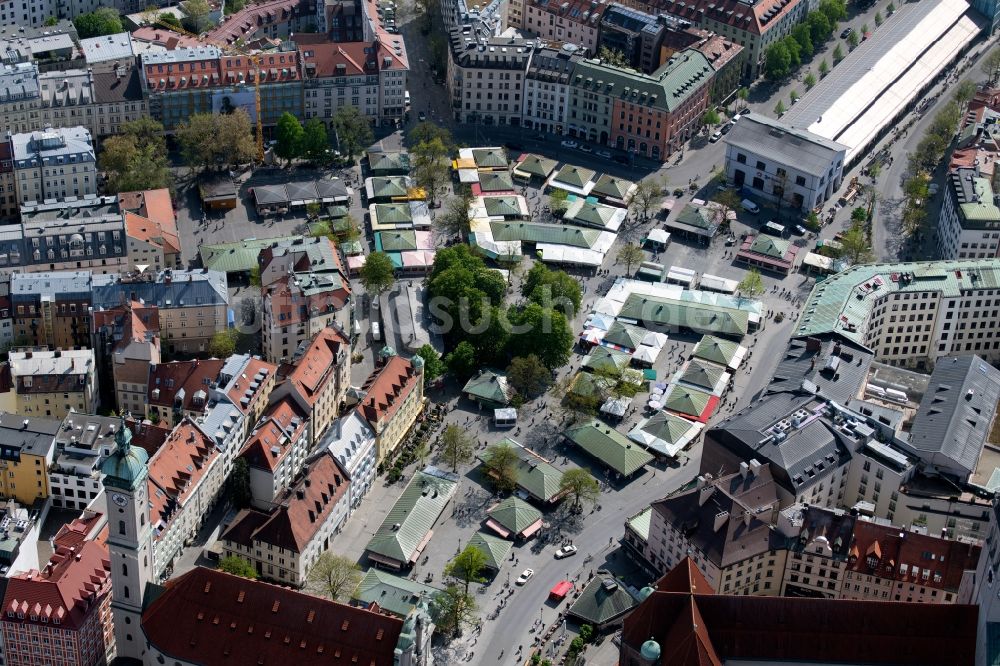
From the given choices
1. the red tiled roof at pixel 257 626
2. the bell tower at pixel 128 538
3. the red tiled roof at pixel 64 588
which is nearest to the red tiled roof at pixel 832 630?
the red tiled roof at pixel 257 626

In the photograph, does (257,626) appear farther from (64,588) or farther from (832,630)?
(832,630)

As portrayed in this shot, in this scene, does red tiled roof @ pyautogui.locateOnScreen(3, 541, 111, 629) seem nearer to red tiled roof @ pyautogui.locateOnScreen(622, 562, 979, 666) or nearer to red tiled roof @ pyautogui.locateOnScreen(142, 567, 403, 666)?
red tiled roof @ pyautogui.locateOnScreen(142, 567, 403, 666)

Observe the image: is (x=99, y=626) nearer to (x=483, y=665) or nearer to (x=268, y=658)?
(x=268, y=658)

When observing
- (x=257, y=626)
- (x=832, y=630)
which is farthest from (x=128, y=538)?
(x=832, y=630)

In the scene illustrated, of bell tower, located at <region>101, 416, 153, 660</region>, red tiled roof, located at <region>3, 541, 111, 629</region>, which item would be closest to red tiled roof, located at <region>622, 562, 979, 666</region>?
bell tower, located at <region>101, 416, 153, 660</region>

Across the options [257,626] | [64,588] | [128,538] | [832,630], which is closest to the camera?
[257,626]

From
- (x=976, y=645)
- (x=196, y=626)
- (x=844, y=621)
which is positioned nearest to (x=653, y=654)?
(x=844, y=621)
